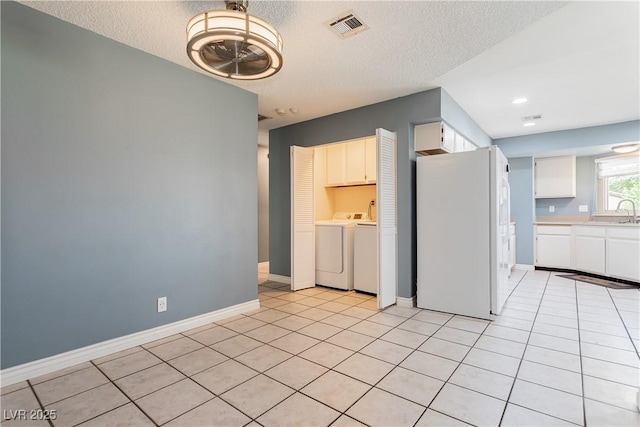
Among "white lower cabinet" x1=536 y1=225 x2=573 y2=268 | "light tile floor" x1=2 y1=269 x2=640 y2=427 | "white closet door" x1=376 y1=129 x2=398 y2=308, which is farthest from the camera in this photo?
"white lower cabinet" x1=536 y1=225 x2=573 y2=268

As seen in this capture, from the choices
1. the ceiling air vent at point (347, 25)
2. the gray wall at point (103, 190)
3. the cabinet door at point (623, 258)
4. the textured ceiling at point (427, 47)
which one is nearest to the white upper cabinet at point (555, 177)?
the cabinet door at point (623, 258)

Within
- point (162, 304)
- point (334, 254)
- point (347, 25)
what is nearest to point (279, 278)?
point (334, 254)

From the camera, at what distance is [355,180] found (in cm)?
481

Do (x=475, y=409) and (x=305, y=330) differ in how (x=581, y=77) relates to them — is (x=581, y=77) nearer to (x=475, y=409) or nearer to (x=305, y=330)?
(x=475, y=409)

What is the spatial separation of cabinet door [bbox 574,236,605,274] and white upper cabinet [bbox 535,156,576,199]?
96cm

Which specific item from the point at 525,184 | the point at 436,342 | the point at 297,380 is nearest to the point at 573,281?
the point at 525,184

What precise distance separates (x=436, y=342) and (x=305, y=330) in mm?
1162

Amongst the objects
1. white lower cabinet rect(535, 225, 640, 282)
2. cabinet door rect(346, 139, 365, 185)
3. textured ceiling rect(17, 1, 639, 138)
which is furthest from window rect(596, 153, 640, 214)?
cabinet door rect(346, 139, 365, 185)

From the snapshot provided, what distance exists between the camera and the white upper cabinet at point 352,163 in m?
4.63

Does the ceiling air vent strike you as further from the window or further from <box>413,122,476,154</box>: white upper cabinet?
the window

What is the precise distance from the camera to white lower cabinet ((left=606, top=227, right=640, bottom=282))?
4.57 metres

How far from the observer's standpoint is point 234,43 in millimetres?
1854

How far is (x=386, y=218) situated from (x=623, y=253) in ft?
13.6

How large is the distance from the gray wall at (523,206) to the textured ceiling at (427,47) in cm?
195
